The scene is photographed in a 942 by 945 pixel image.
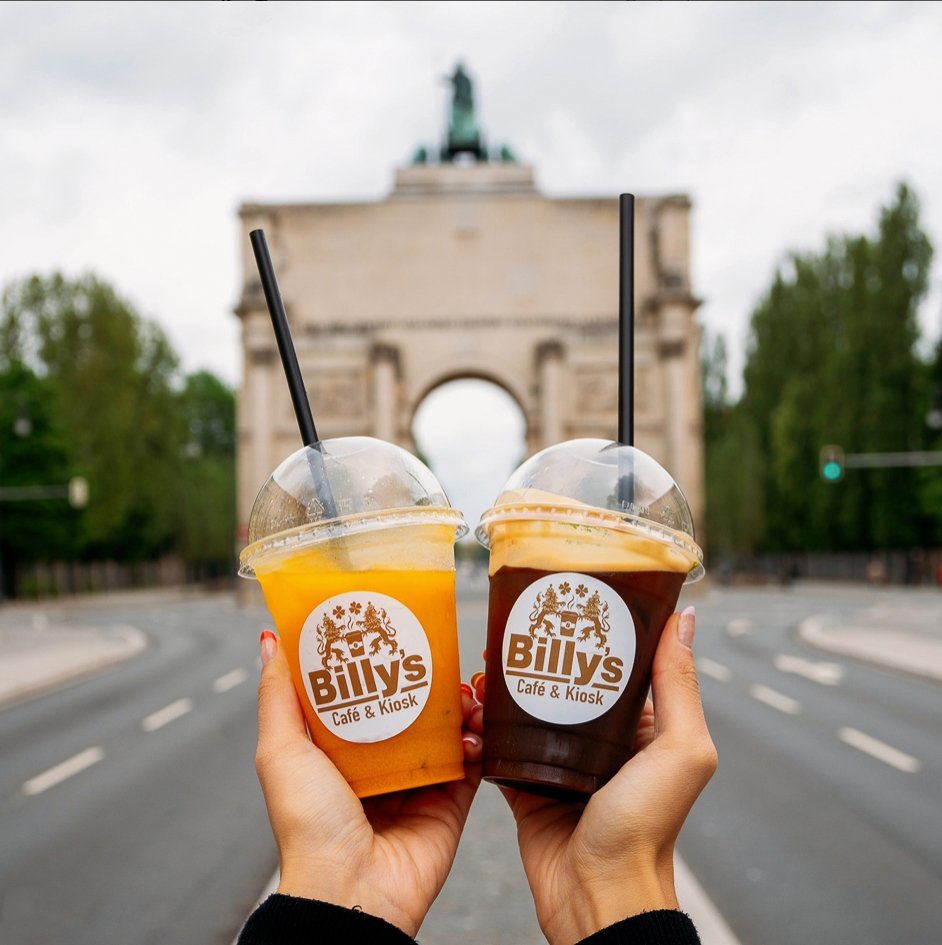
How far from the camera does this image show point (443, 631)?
1927mm

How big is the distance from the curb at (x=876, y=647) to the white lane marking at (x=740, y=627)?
108 centimetres

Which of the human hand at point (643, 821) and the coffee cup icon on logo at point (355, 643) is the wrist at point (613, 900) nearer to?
the human hand at point (643, 821)

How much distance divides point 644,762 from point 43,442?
46.5 m

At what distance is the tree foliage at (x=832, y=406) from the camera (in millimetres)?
45969

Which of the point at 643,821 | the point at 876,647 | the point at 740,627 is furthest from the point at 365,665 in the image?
the point at 740,627

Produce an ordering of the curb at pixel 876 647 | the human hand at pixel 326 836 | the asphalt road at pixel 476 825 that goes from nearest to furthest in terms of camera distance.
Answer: the human hand at pixel 326 836 < the asphalt road at pixel 476 825 < the curb at pixel 876 647

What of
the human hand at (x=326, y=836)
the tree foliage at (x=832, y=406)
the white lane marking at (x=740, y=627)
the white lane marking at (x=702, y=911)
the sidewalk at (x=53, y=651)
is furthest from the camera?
the tree foliage at (x=832, y=406)

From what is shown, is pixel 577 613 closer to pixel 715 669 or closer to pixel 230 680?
pixel 230 680

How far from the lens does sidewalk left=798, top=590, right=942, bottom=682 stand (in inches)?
617

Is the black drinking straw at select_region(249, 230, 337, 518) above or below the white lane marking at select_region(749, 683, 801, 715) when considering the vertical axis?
above

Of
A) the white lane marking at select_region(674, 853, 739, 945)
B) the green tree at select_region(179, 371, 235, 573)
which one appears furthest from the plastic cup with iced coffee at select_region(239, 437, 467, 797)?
the green tree at select_region(179, 371, 235, 573)

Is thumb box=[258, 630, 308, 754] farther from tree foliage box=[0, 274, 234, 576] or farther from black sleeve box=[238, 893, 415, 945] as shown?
tree foliage box=[0, 274, 234, 576]

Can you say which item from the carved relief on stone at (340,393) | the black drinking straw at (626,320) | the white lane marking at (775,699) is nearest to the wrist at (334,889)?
the black drinking straw at (626,320)

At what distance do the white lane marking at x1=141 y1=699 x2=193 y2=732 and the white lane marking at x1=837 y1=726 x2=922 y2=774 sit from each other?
270 inches
